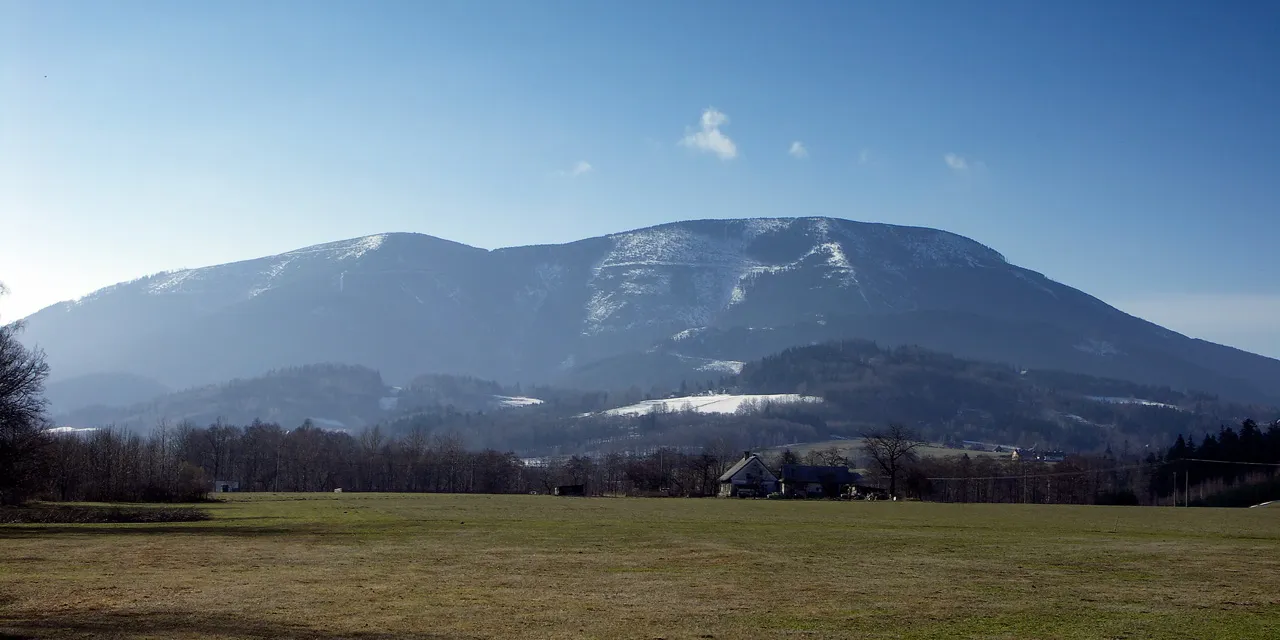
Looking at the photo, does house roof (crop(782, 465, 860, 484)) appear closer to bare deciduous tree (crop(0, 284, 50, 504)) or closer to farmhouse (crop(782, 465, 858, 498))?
farmhouse (crop(782, 465, 858, 498))

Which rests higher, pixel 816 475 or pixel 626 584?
pixel 626 584

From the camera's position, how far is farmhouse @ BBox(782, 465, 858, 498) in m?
148

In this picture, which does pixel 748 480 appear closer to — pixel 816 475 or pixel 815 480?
pixel 815 480

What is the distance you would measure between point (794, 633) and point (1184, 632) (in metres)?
7.29

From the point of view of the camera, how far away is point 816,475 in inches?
5994

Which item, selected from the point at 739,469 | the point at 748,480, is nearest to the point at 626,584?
the point at 748,480

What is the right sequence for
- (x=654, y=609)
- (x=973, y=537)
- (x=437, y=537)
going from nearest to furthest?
(x=654, y=609) < (x=437, y=537) < (x=973, y=537)

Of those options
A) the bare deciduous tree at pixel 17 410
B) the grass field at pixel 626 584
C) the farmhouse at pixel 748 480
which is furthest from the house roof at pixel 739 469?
the grass field at pixel 626 584

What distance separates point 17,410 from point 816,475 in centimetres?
11587

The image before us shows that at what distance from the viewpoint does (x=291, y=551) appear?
35.1 m

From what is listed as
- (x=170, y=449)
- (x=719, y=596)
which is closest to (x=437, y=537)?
(x=719, y=596)

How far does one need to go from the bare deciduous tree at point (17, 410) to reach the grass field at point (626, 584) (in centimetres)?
794

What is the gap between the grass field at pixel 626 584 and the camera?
66.3ft

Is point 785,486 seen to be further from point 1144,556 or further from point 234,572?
point 234,572
